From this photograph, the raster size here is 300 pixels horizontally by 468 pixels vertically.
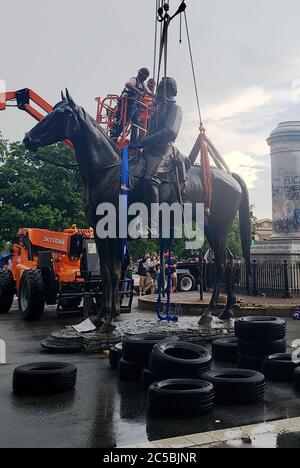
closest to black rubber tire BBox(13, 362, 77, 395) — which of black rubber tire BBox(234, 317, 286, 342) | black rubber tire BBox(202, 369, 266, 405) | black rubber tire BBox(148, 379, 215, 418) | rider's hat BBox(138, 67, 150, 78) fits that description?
black rubber tire BBox(148, 379, 215, 418)

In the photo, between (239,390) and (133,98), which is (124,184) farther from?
(239,390)

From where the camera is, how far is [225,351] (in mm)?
7457

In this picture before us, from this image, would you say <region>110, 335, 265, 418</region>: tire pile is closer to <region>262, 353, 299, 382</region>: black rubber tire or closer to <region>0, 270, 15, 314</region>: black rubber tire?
<region>262, 353, 299, 382</region>: black rubber tire

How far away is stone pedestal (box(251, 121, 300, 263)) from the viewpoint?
60.3 ft

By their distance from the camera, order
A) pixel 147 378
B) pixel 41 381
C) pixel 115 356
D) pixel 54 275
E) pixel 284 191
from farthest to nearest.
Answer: pixel 284 191 → pixel 54 275 → pixel 115 356 → pixel 147 378 → pixel 41 381

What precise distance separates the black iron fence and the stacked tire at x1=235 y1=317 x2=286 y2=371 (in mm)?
9651

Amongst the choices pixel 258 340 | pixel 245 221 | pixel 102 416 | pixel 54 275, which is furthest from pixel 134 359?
pixel 54 275

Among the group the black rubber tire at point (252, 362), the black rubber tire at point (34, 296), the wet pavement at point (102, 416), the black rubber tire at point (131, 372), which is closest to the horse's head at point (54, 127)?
the wet pavement at point (102, 416)

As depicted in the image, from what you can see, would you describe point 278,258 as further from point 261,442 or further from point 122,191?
point 261,442

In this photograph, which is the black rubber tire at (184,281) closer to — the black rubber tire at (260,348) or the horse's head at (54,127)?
the horse's head at (54,127)

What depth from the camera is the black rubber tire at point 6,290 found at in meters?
15.0

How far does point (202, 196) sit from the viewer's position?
9.39 metres

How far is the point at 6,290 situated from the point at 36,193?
19.8m

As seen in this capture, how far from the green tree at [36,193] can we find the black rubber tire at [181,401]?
28780 mm
